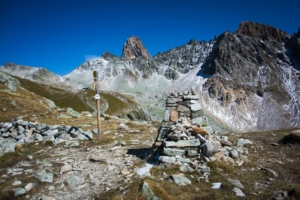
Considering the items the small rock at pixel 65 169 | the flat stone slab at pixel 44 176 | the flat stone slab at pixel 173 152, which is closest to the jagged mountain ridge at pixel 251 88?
the small rock at pixel 65 169

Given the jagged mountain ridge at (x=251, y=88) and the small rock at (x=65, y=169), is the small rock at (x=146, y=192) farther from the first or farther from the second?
the jagged mountain ridge at (x=251, y=88)

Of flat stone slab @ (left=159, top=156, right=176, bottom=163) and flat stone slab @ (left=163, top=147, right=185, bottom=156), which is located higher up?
flat stone slab @ (left=163, top=147, right=185, bottom=156)

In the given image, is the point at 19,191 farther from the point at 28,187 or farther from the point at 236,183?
the point at 236,183

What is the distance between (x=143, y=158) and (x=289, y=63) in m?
229

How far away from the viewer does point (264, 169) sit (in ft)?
27.9

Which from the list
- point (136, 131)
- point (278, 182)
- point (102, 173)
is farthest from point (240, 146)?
point (136, 131)

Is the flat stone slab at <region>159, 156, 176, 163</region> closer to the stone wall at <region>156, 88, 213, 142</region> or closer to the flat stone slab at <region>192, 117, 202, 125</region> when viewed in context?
the stone wall at <region>156, 88, 213, 142</region>

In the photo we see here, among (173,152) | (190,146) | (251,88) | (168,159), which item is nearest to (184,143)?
(190,146)

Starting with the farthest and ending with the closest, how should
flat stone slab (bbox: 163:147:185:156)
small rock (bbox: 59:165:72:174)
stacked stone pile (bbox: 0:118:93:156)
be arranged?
stacked stone pile (bbox: 0:118:93:156)
small rock (bbox: 59:165:72:174)
flat stone slab (bbox: 163:147:185:156)

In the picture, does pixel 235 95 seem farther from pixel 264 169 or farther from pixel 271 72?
pixel 264 169

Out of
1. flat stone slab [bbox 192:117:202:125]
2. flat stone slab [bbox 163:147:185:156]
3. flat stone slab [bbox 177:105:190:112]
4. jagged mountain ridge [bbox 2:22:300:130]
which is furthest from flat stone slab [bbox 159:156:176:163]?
jagged mountain ridge [bbox 2:22:300:130]

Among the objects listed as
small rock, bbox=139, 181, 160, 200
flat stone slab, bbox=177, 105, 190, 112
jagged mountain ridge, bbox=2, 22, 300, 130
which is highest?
jagged mountain ridge, bbox=2, 22, 300, 130

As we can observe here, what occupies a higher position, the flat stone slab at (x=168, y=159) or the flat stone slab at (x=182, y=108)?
the flat stone slab at (x=182, y=108)

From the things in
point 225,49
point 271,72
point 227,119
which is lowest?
point 227,119
